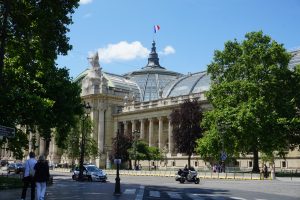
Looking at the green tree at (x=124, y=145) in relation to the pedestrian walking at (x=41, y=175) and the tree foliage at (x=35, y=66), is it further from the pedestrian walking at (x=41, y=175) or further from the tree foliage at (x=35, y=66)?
the pedestrian walking at (x=41, y=175)

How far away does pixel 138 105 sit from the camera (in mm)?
120500

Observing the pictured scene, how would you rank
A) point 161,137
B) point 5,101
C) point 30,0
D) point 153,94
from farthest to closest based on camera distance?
point 153,94
point 161,137
point 5,101
point 30,0

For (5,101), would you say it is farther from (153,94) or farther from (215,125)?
(153,94)

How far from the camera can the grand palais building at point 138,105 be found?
108 meters

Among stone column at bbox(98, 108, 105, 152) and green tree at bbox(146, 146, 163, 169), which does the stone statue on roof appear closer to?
stone column at bbox(98, 108, 105, 152)

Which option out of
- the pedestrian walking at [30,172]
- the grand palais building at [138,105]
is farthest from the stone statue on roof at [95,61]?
the pedestrian walking at [30,172]

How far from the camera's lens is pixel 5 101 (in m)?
29.7

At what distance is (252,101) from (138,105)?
63.5m

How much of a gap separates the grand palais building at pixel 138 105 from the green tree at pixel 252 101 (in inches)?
1331

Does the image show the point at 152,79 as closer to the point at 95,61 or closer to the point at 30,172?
the point at 95,61

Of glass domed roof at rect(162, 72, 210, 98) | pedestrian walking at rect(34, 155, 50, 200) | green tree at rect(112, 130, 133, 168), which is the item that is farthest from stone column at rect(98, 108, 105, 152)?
pedestrian walking at rect(34, 155, 50, 200)

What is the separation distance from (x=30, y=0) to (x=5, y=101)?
763 cm

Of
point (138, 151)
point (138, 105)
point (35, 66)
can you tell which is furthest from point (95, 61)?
point (35, 66)

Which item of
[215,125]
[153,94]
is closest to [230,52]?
[215,125]
